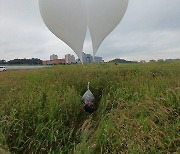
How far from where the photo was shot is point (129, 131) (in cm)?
317

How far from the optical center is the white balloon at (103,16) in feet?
13.3

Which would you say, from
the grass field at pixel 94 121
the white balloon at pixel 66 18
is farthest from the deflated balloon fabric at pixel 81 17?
the grass field at pixel 94 121

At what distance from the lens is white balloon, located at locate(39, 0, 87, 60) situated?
13.1 ft

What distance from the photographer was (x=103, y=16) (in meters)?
4.14

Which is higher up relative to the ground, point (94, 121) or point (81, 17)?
point (81, 17)

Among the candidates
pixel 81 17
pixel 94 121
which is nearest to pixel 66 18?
pixel 81 17

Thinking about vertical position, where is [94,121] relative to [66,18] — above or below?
below

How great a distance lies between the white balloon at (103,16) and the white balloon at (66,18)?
12 centimetres

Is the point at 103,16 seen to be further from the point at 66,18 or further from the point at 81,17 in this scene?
the point at 66,18

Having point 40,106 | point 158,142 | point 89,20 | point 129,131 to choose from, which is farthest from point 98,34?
point 158,142

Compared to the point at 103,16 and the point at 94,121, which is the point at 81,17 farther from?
the point at 94,121

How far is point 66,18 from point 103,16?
0.58m

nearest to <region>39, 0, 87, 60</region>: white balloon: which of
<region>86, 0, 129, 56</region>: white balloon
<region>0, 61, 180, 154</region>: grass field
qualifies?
<region>86, 0, 129, 56</region>: white balloon

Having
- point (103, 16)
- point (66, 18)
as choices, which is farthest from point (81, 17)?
point (103, 16)
